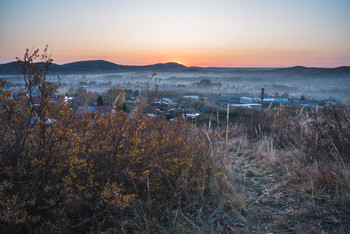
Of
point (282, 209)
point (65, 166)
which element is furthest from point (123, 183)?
point (282, 209)

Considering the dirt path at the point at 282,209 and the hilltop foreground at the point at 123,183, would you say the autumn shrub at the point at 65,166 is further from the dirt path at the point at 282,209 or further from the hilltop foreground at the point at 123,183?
the dirt path at the point at 282,209

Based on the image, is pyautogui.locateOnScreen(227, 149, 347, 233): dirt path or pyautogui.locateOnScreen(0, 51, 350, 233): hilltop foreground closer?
pyautogui.locateOnScreen(0, 51, 350, 233): hilltop foreground

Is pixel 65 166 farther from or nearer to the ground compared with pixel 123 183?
farther from the ground

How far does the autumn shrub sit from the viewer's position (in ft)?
6.35

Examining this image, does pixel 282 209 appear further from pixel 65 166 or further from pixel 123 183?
pixel 65 166

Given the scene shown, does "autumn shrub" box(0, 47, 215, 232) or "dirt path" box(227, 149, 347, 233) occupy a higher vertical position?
"autumn shrub" box(0, 47, 215, 232)

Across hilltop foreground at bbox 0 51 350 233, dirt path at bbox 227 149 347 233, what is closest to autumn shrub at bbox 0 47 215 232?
hilltop foreground at bbox 0 51 350 233

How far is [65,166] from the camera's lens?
2.05 m

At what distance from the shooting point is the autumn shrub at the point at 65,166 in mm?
1937

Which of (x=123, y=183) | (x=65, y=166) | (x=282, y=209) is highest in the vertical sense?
(x=65, y=166)

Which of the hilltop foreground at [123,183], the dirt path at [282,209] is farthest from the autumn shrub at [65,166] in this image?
the dirt path at [282,209]

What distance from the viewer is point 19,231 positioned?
188 centimetres

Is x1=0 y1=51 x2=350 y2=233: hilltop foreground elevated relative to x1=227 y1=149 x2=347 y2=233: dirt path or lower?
elevated

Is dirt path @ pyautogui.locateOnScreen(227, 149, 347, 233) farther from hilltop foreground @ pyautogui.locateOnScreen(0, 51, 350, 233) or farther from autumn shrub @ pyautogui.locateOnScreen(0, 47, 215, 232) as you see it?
autumn shrub @ pyautogui.locateOnScreen(0, 47, 215, 232)
